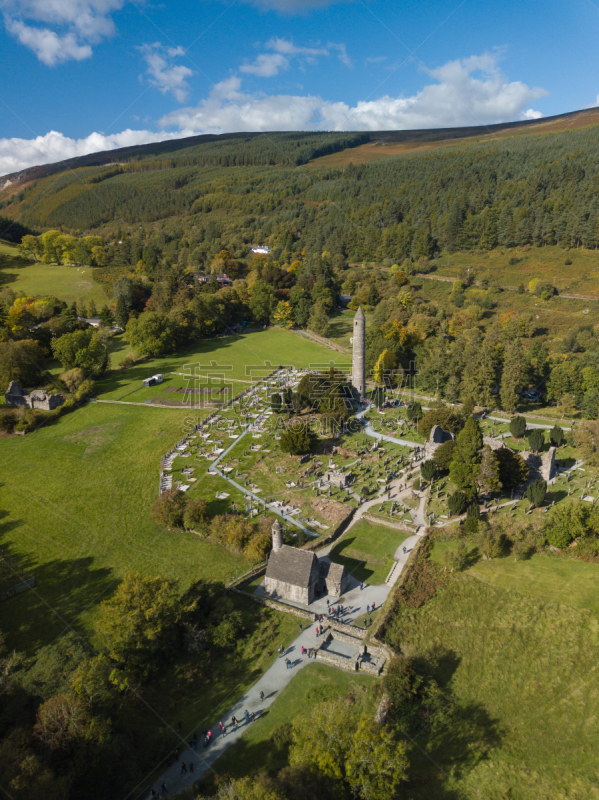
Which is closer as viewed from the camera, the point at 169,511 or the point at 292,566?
the point at 292,566

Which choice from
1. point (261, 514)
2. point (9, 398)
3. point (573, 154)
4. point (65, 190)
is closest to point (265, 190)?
point (65, 190)

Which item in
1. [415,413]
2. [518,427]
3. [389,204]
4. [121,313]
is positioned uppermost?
[389,204]

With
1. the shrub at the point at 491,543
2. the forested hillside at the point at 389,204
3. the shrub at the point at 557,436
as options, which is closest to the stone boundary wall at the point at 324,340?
the shrub at the point at 557,436

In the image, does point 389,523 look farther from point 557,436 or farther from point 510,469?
point 557,436

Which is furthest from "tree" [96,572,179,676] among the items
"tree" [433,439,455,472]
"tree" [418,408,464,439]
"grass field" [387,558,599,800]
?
"tree" [418,408,464,439]

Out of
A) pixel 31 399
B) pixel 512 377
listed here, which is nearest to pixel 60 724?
pixel 31 399

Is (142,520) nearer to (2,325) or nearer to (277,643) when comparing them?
(277,643)
